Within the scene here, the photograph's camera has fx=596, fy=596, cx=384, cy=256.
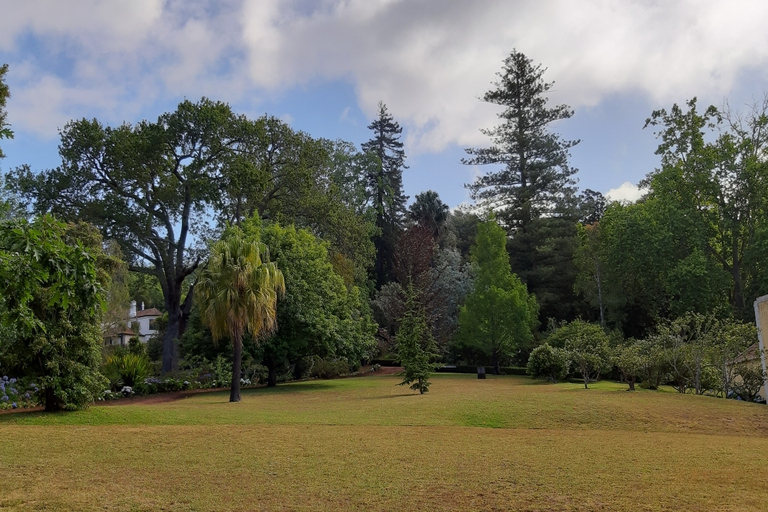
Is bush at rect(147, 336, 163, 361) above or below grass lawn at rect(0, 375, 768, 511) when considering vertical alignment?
above

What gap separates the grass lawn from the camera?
7555mm

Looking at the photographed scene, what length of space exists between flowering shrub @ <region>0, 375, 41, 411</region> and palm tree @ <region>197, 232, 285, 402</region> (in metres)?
5.40

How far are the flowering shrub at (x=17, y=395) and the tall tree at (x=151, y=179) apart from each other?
16.6 m

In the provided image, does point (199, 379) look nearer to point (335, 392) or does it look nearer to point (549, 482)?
point (335, 392)

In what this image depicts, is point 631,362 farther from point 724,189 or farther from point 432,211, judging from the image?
point 432,211

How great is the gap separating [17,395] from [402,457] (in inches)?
466

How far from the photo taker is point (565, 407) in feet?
51.0

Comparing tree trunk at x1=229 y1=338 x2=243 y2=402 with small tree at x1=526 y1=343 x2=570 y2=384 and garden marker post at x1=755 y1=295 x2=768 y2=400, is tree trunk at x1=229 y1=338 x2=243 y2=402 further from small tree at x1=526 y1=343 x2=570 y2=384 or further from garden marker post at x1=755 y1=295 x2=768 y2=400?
garden marker post at x1=755 y1=295 x2=768 y2=400

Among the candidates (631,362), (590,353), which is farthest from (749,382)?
(590,353)

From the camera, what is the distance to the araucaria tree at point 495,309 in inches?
1374

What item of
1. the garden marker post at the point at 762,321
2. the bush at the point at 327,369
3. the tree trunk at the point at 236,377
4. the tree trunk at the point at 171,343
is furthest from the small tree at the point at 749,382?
the tree trunk at the point at 171,343

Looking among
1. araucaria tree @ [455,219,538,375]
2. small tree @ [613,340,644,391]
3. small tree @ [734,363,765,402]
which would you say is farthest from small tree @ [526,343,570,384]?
small tree @ [734,363,765,402]

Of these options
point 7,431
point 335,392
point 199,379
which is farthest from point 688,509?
point 199,379

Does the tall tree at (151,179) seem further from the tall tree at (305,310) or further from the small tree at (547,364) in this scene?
the small tree at (547,364)
